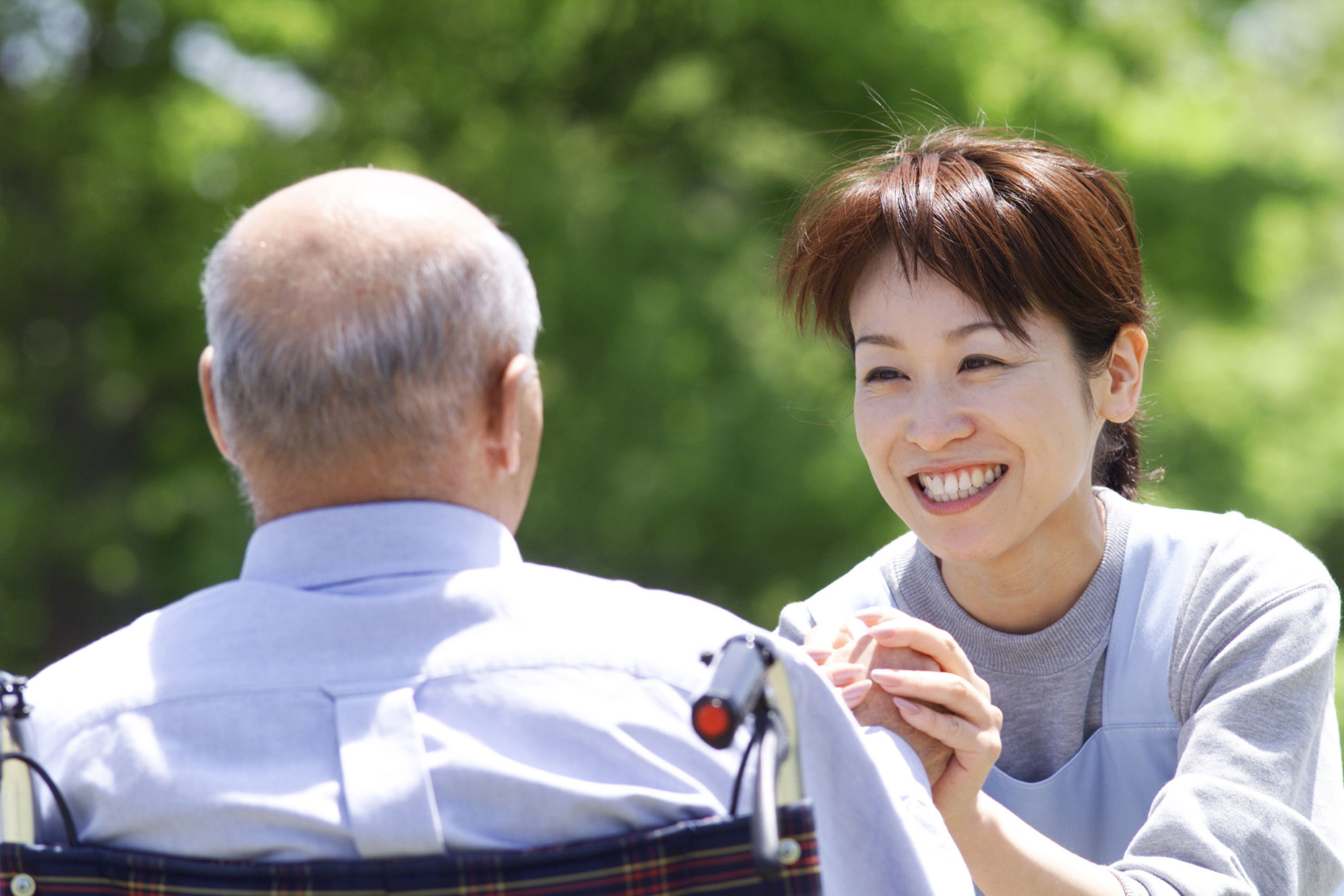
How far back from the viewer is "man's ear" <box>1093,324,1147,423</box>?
2066 mm

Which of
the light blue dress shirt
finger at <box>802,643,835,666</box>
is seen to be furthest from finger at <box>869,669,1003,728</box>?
the light blue dress shirt

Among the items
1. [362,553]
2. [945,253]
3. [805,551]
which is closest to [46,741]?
[362,553]

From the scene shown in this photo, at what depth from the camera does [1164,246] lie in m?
7.10

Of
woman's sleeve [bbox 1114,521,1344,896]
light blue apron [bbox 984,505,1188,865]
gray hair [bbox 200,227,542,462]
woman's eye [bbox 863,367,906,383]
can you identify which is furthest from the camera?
woman's eye [bbox 863,367,906,383]

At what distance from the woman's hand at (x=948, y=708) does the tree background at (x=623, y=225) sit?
4.57 m

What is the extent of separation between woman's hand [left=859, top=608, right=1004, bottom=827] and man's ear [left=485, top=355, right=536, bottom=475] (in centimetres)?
53

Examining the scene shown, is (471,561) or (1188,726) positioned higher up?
(471,561)

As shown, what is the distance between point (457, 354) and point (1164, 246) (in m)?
6.50

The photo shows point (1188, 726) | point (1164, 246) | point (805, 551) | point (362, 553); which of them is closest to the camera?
point (362, 553)

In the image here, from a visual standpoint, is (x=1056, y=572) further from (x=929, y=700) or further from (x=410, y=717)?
(x=410, y=717)

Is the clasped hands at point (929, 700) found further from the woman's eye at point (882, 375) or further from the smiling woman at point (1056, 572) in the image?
the woman's eye at point (882, 375)

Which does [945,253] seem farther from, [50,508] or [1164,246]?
[50,508]

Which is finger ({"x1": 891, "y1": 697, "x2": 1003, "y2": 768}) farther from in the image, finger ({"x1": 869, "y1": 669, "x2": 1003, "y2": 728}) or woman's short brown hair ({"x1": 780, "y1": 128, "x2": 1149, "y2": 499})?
woman's short brown hair ({"x1": 780, "y1": 128, "x2": 1149, "y2": 499})

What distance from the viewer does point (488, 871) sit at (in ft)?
3.83
